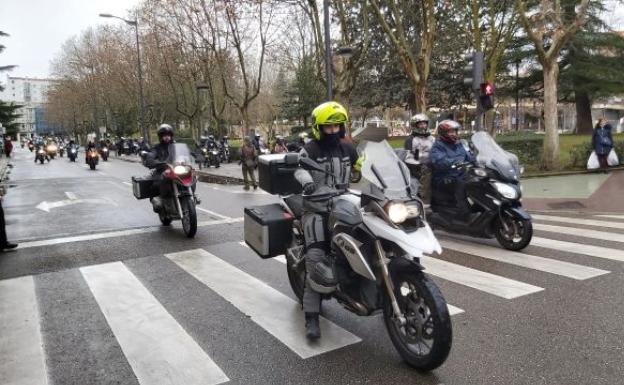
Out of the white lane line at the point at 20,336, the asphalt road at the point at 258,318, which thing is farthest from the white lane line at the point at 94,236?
the white lane line at the point at 20,336

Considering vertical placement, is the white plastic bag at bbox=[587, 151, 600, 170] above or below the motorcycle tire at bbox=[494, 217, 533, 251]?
above

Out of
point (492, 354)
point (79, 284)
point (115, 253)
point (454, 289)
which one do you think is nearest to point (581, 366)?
point (492, 354)

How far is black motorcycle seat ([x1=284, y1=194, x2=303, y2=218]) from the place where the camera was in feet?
15.5

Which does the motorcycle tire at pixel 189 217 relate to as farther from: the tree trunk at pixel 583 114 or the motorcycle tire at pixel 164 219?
the tree trunk at pixel 583 114

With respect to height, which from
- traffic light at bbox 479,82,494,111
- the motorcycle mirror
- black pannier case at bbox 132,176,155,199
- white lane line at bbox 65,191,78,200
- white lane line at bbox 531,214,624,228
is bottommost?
white lane line at bbox 531,214,624,228

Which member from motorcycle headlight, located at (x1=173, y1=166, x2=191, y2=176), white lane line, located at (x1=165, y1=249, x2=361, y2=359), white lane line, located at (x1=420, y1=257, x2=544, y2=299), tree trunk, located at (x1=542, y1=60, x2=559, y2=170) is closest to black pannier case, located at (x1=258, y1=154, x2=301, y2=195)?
white lane line, located at (x1=165, y1=249, x2=361, y2=359)

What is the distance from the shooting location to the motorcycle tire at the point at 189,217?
8297 millimetres

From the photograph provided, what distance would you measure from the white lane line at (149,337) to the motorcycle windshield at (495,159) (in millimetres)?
4720

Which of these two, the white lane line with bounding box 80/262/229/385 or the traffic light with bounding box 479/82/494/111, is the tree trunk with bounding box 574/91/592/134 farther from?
the white lane line with bounding box 80/262/229/385

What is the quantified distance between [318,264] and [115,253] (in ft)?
14.4

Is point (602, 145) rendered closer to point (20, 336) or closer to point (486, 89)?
point (486, 89)

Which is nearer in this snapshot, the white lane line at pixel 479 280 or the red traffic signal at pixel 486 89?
the white lane line at pixel 479 280

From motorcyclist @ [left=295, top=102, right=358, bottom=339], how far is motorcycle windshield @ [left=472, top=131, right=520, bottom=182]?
3.31 meters

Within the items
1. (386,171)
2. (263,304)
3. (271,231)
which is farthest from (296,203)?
(386,171)
